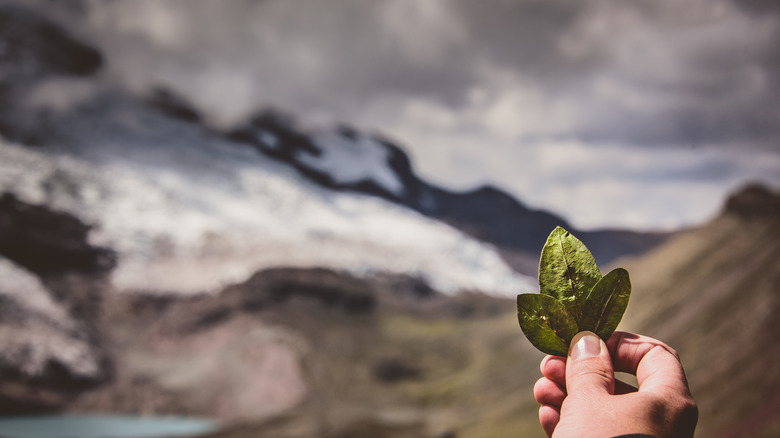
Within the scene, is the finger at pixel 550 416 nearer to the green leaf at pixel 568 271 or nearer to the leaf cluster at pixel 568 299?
the leaf cluster at pixel 568 299

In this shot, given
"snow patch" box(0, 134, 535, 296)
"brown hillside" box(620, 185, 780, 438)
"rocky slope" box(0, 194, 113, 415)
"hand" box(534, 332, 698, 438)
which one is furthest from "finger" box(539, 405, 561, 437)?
"snow patch" box(0, 134, 535, 296)

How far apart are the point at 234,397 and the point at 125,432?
24.1 m

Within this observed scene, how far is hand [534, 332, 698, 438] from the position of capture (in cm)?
274

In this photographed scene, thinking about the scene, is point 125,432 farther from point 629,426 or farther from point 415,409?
point 629,426

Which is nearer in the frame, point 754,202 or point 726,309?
point 726,309

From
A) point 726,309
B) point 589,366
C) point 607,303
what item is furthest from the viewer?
point 726,309

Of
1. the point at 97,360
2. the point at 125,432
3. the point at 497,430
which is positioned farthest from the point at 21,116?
the point at 497,430

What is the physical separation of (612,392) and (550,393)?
1.44 ft

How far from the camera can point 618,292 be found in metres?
3.17

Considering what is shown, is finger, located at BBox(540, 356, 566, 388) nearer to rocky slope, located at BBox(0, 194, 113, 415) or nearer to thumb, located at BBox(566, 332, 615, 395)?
thumb, located at BBox(566, 332, 615, 395)

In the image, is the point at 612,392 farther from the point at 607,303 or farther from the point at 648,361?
the point at 607,303

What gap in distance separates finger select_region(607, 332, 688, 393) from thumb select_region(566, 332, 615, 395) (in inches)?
6.7

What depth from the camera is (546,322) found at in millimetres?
3248

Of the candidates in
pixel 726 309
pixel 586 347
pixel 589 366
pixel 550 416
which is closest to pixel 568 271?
pixel 586 347
